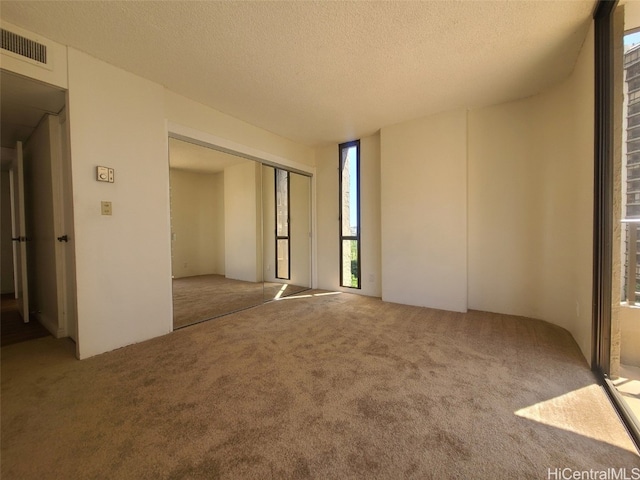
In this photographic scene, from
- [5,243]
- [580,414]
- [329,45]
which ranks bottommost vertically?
[580,414]

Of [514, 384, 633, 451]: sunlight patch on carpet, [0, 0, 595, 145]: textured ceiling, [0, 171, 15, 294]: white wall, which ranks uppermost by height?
[0, 0, 595, 145]: textured ceiling

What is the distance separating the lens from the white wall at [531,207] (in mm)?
2549

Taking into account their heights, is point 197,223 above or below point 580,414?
above

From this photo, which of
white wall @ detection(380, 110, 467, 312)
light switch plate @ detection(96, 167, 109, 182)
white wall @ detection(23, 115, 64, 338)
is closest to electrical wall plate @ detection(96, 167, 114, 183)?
light switch plate @ detection(96, 167, 109, 182)

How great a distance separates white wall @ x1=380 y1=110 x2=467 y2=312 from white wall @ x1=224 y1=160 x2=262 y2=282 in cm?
Answer: 199

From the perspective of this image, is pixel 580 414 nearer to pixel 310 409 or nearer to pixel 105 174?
pixel 310 409

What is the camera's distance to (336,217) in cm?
462

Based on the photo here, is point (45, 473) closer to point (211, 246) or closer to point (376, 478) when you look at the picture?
point (376, 478)

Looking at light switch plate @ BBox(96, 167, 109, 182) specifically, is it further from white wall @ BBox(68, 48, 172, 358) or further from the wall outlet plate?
the wall outlet plate

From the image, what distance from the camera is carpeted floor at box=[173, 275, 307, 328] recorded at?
10.5ft

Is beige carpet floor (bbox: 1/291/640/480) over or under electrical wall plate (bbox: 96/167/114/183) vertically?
under

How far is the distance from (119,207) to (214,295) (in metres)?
1.85

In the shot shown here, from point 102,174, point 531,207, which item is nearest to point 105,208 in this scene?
point 102,174

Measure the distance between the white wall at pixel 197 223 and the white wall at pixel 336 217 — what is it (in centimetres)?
173
